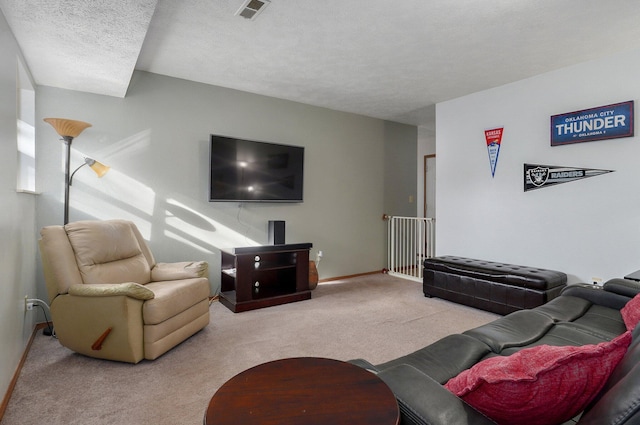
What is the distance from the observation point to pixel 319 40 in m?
2.92

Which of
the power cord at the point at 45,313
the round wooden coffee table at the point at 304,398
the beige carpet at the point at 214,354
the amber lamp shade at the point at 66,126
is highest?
Answer: the amber lamp shade at the point at 66,126

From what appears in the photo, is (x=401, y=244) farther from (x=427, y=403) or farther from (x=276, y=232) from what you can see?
(x=427, y=403)

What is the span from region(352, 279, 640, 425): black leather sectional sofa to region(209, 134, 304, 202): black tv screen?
301 centimetres

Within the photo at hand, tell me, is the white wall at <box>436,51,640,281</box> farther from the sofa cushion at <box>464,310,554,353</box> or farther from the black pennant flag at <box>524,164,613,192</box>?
the sofa cushion at <box>464,310,554,353</box>

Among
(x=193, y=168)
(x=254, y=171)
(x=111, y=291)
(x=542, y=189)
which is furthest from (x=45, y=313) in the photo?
(x=542, y=189)

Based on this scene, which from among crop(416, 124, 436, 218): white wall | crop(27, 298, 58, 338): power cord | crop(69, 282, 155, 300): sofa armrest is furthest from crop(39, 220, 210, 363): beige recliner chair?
crop(416, 124, 436, 218): white wall

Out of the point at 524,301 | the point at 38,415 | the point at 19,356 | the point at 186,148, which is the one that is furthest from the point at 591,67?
the point at 19,356

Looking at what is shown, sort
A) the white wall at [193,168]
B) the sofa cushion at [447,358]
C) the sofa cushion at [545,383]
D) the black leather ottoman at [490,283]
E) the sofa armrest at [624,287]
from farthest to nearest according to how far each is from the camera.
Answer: the white wall at [193,168] → the black leather ottoman at [490,283] → the sofa armrest at [624,287] → the sofa cushion at [447,358] → the sofa cushion at [545,383]

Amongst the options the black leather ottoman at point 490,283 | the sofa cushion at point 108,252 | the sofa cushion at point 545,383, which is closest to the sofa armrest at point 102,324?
the sofa cushion at point 108,252

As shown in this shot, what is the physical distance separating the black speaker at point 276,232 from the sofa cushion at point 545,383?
3358mm

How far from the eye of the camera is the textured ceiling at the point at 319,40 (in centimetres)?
230

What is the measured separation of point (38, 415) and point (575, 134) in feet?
15.5

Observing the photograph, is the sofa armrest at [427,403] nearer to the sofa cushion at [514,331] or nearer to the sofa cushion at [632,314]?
the sofa cushion at [514,331]

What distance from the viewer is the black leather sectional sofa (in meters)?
0.69
